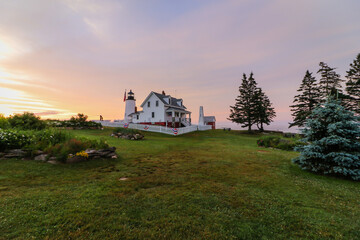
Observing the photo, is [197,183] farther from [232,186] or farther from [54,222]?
[54,222]

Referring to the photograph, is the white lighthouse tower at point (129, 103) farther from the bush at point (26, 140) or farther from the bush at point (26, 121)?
the bush at point (26, 140)

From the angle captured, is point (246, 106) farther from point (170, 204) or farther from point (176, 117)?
point (170, 204)

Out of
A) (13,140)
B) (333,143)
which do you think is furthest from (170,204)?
(13,140)

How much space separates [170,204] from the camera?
3.41m

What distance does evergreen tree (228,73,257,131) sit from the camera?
105 feet

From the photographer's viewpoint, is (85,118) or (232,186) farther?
(85,118)

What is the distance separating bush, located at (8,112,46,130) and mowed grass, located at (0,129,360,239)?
18.8 feet

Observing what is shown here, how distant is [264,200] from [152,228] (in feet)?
9.67

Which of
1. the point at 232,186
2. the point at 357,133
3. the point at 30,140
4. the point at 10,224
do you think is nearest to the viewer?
the point at 10,224

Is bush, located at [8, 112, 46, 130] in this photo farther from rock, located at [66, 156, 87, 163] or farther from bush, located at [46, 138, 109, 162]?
rock, located at [66, 156, 87, 163]

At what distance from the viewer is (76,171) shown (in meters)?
5.49

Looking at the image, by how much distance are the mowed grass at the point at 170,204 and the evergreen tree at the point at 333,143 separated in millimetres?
513

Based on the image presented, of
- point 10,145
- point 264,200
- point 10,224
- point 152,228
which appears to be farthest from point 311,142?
point 10,145

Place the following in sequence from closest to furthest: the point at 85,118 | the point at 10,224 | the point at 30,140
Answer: the point at 10,224
the point at 30,140
the point at 85,118
